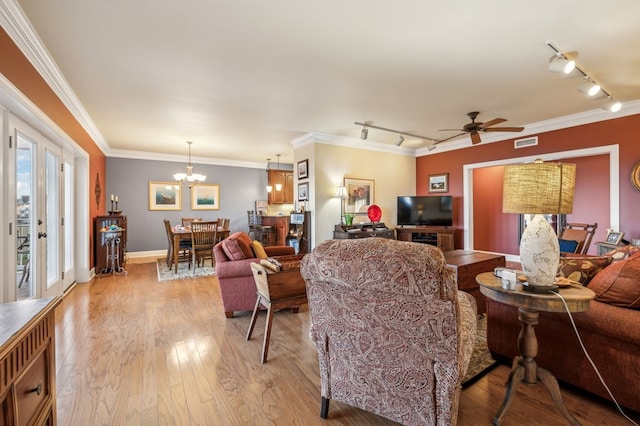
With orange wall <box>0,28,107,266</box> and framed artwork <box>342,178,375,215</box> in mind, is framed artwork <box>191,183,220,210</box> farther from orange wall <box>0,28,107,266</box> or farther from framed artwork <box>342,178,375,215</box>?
framed artwork <box>342,178,375,215</box>

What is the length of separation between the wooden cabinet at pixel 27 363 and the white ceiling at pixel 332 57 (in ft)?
6.55

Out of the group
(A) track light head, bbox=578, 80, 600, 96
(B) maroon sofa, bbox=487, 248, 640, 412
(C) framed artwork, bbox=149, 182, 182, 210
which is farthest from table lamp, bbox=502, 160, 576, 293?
(C) framed artwork, bbox=149, 182, 182, 210

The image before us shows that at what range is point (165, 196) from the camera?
720cm

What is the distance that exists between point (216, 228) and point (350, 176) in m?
2.72

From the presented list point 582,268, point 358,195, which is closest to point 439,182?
point 358,195

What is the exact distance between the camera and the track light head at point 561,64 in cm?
246

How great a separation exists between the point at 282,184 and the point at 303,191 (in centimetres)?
220

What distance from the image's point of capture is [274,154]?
719 centimetres

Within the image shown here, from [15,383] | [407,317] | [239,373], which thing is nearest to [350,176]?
[239,373]

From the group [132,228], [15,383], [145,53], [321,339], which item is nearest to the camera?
[15,383]

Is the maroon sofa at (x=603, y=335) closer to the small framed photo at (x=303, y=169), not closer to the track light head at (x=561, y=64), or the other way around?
the track light head at (x=561, y=64)

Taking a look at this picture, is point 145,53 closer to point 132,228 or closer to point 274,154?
point 274,154

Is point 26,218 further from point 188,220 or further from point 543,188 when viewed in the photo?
point 543,188

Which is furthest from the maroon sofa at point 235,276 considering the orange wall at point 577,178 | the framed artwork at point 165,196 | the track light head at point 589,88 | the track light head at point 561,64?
the framed artwork at point 165,196
